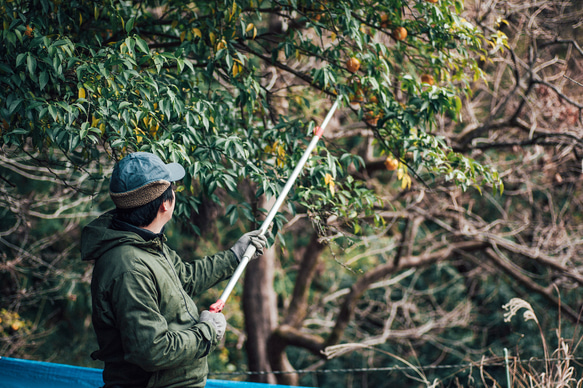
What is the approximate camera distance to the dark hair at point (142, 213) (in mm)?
1517

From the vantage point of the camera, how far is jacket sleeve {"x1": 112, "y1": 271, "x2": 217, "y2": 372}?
1343 mm

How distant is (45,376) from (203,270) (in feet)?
3.87

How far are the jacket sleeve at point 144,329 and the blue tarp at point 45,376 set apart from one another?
108cm

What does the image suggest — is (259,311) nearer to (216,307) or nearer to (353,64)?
(353,64)

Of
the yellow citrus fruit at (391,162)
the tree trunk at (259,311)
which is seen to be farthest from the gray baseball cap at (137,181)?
the tree trunk at (259,311)

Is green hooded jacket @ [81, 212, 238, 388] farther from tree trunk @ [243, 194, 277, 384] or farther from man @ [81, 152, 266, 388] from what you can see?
tree trunk @ [243, 194, 277, 384]

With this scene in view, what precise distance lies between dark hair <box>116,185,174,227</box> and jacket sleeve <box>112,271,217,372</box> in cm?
19

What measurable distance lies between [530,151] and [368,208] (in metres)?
2.88

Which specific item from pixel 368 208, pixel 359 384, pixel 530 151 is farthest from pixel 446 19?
pixel 359 384

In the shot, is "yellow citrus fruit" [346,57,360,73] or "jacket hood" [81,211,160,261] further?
"yellow citrus fruit" [346,57,360,73]

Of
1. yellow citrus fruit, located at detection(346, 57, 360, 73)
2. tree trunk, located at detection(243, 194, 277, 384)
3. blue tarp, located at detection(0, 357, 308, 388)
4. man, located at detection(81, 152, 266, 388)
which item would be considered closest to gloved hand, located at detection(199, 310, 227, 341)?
man, located at detection(81, 152, 266, 388)

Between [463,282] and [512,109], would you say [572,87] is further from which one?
[463,282]

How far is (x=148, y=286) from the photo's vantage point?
1412mm

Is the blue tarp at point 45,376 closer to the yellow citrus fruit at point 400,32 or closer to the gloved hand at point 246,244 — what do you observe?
the gloved hand at point 246,244
